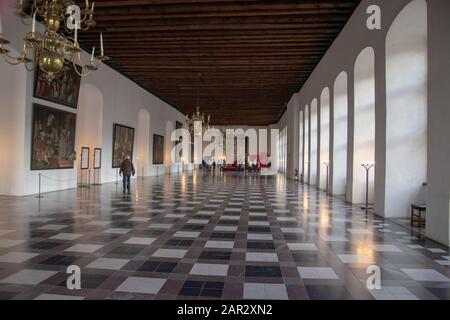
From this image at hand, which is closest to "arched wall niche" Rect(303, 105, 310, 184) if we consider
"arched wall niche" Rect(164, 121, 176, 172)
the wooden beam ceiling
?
the wooden beam ceiling

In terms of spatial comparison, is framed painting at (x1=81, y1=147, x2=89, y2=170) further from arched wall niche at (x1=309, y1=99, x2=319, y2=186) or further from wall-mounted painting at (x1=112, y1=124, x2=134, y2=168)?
arched wall niche at (x1=309, y1=99, x2=319, y2=186)

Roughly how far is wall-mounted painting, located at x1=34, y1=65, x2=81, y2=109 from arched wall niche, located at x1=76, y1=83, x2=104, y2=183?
229cm

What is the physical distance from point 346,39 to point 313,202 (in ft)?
16.3

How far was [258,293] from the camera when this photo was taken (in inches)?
133

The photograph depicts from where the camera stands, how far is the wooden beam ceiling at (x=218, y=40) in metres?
9.57

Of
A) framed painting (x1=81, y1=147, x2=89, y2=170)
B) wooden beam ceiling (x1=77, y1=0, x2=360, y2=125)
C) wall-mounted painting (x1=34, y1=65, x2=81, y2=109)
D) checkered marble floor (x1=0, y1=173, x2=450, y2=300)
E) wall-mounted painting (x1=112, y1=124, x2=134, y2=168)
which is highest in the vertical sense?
wooden beam ceiling (x1=77, y1=0, x2=360, y2=125)

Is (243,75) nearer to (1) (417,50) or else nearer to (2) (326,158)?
(2) (326,158)

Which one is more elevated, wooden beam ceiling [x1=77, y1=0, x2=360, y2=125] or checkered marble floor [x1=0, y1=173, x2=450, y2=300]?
wooden beam ceiling [x1=77, y1=0, x2=360, y2=125]

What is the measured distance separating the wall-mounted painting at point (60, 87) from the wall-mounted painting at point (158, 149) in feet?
33.6

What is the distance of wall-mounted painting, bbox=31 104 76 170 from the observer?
1102 centimetres

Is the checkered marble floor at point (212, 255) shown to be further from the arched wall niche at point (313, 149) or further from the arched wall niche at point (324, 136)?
the arched wall niche at point (313, 149)

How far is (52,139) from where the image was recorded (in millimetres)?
11789

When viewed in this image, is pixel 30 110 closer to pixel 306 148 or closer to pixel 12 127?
pixel 12 127
